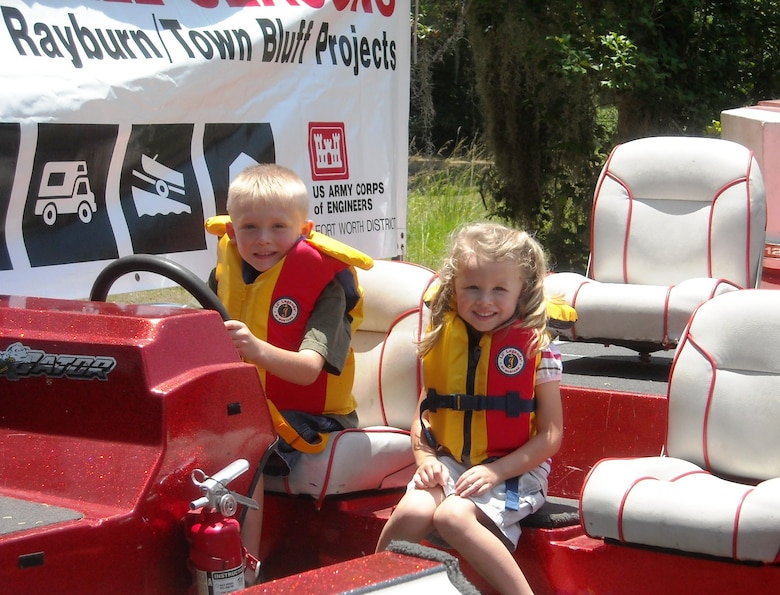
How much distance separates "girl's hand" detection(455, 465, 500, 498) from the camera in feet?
8.91

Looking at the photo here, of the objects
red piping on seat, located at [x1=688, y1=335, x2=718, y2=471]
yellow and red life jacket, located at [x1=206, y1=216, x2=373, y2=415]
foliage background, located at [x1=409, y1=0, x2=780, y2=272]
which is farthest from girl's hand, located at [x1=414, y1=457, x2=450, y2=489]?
foliage background, located at [x1=409, y1=0, x2=780, y2=272]

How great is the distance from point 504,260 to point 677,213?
2.80m

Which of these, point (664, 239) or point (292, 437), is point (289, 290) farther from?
point (664, 239)

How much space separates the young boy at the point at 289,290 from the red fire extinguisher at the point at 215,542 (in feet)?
2.40

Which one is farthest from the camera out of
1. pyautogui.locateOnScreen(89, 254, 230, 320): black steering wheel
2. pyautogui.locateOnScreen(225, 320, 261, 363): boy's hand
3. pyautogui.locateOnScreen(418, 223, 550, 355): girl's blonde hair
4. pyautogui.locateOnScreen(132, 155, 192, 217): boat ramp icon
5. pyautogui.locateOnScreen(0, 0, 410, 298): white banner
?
pyautogui.locateOnScreen(132, 155, 192, 217): boat ramp icon

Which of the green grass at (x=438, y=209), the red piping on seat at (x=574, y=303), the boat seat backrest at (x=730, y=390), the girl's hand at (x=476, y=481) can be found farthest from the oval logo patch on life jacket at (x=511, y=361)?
the green grass at (x=438, y=209)

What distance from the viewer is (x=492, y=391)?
113 inches

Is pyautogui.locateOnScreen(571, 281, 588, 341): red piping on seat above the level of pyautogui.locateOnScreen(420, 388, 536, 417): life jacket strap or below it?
below

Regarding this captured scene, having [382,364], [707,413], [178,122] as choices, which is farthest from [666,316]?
[178,122]

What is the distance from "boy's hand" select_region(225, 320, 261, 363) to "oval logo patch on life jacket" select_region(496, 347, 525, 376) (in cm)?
63

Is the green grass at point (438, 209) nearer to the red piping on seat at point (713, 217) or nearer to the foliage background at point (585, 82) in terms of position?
the foliage background at point (585, 82)

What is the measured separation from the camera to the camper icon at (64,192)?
3920 millimetres

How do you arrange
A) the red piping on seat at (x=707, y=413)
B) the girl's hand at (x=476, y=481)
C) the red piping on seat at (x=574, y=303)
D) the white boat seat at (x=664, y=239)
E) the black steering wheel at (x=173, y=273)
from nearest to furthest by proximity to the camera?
the black steering wheel at (x=173, y=273)
the girl's hand at (x=476, y=481)
the red piping on seat at (x=707, y=413)
the white boat seat at (x=664, y=239)
the red piping on seat at (x=574, y=303)

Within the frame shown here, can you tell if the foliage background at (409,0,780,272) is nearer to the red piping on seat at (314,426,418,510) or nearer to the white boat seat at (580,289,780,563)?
the white boat seat at (580,289,780,563)
